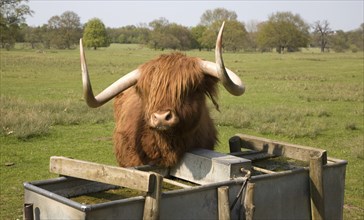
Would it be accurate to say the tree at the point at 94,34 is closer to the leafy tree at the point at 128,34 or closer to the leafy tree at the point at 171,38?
the leafy tree at the point at 128,34

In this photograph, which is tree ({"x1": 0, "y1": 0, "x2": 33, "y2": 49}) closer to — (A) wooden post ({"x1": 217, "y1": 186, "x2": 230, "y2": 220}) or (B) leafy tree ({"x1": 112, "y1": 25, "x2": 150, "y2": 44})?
(A) wooden post ({"x1": 217, "y1": 186, "x2": 230, "y2": 220})

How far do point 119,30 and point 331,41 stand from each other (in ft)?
186

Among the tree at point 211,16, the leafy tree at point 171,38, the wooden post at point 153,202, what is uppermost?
the tree at point 211,16

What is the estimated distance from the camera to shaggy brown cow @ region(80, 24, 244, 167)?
16.2 ft

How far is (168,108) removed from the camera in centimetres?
488

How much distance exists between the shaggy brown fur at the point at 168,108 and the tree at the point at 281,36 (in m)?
93.3

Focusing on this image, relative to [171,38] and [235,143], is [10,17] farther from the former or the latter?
[171,38]

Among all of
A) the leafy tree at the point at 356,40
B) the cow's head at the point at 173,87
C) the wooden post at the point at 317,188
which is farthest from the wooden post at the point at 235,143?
the leafy tree at the point at 356,40

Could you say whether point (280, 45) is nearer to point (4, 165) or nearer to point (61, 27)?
point (61, 27)

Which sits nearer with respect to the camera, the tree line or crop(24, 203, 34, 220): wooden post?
crop(24, 203, 34, 220): wooden post

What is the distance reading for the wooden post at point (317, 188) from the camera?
16.4 feet

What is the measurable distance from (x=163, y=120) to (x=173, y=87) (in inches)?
15.7

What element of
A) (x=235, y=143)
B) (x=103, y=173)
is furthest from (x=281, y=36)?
(x=103, y=173)

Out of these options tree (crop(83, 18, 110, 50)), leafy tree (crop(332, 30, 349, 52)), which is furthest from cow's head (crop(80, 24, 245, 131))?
leafy tree (crop(332, 30, 349, 52))
